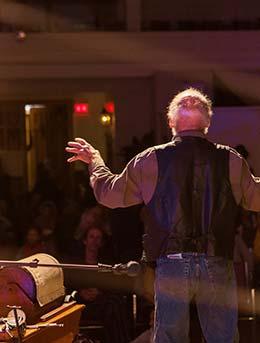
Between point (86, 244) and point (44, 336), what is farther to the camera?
point (86, 244)

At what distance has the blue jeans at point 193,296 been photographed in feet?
12.1

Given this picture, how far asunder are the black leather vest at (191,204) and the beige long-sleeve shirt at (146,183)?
31 millimetres

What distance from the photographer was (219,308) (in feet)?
12.3

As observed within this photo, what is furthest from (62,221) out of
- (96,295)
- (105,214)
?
(96,295)

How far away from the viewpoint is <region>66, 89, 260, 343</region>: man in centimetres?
370

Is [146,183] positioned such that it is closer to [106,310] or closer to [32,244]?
[106,310]

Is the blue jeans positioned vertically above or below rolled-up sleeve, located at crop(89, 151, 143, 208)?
below

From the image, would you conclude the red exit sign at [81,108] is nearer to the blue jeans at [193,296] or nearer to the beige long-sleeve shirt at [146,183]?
the beige long-sleeve shirt at [146,183]

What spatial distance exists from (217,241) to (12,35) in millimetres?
7389

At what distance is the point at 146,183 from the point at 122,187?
0.12m

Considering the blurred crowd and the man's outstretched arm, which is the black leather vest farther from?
the blurred crowd

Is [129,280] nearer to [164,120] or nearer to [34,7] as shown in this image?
[164,120]

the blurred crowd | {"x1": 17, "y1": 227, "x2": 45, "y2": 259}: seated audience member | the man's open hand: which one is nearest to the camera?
the man's open hand

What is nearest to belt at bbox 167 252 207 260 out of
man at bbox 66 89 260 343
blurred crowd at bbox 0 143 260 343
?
man at bbox 66 89 260 343
